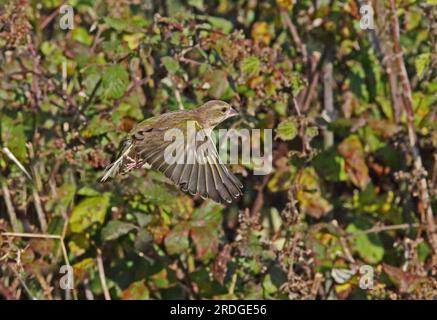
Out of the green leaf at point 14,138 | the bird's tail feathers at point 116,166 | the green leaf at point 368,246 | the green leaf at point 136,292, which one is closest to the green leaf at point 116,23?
the green leaf at point 14,138

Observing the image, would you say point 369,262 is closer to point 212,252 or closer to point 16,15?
point 212,252

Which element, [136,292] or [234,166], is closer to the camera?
[234,166]

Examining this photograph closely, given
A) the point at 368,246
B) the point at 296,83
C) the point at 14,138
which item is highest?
the point at 296,83

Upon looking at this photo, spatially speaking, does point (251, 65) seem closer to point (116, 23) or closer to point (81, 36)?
point (116, 23)

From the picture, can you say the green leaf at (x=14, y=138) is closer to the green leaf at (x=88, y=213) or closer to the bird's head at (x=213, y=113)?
the green leaf at (x=88, y=213)

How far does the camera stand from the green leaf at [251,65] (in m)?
3.98

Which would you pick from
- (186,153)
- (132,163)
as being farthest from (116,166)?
(186,153)

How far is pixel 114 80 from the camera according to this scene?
12.8ft

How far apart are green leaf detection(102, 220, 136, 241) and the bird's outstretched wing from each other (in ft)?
2.39

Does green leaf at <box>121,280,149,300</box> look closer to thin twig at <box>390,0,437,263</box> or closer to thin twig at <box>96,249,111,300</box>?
thin twig at <box>96,249,111,300</box>

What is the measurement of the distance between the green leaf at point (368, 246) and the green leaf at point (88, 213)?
3.40ft

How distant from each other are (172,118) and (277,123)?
992mm

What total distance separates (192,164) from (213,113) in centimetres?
35
